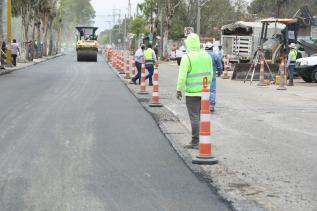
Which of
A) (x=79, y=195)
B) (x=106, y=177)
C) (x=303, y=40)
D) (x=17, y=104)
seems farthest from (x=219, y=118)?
(x=303, y=40)

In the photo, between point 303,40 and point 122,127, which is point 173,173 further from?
point 303,40

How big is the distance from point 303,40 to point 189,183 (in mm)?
27400

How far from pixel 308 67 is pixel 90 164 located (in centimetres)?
2109

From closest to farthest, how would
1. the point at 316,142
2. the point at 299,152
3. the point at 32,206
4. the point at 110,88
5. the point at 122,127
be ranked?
the point at 32,206 < the point at 299,152 < the point at 316,142 < the point at 122,127 < the point at 110,88

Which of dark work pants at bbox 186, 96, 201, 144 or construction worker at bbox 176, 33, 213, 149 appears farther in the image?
dark work pants at bbox 186, 96, 201, 144

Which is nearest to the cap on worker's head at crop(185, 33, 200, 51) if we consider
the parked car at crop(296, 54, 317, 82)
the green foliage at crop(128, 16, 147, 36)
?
the parked car at crop(296, 54, 317, 82)

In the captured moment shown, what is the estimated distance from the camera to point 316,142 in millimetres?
11734

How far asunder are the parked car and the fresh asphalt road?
1374 cm

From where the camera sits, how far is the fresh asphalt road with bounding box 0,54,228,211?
7.09m

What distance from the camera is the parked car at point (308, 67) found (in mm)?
28406

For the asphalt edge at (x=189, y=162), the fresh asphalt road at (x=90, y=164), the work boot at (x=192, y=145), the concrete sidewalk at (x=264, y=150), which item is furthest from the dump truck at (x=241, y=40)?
the work boot at (x=192, y=145)

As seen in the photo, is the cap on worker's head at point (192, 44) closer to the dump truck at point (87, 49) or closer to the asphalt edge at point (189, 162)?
the asphalt edge at point (189, 162)

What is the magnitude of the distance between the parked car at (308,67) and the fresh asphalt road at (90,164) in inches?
541

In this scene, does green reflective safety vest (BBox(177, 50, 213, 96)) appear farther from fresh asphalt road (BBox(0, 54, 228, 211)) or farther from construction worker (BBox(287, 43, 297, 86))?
construction worker (BBox(287, 43, 297, 86))
